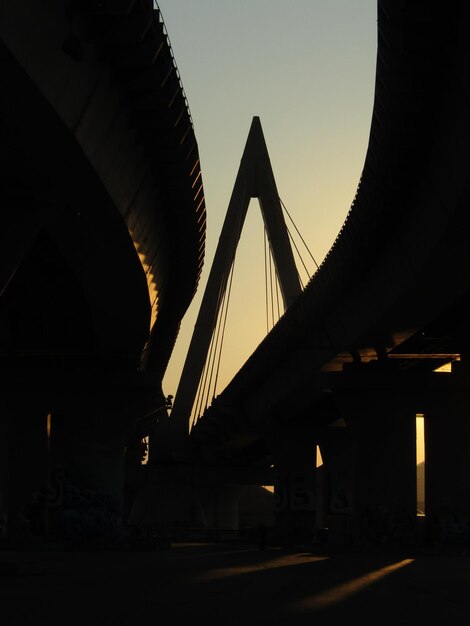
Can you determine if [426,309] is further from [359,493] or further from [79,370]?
[79,370]

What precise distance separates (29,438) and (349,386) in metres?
14.8

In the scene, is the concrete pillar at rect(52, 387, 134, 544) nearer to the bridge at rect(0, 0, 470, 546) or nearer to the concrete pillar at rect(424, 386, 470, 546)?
the bridge at rect(0, 0, 470, 546)

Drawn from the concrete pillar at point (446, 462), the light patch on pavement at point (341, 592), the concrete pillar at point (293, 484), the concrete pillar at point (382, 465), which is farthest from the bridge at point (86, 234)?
the concrete pillar at point (293, 484)

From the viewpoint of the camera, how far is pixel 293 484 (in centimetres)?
8394

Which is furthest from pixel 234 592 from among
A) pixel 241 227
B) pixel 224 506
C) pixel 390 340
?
pixel 224 506

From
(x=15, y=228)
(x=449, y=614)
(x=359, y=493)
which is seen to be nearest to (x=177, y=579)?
(x=15, y=228)

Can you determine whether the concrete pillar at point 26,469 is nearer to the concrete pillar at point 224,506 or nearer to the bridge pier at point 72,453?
the bridge pier at point 72,453

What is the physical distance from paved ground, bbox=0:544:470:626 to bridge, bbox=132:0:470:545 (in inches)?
316

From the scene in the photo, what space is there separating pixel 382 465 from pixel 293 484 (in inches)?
1009

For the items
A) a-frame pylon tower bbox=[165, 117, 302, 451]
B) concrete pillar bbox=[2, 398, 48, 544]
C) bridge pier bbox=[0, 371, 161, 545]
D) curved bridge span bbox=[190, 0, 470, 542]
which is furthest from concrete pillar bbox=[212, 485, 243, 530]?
concrete pillar bbox=[2, 398, 48, 544]

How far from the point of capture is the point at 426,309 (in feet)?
145

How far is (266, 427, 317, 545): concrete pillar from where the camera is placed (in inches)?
3278

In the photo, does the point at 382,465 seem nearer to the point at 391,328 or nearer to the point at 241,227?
the point at 391,328

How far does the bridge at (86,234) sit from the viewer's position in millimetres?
26641
